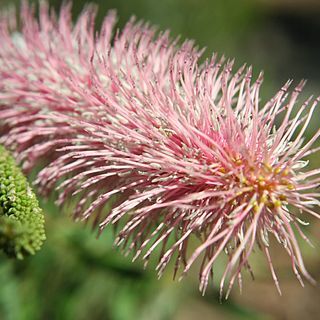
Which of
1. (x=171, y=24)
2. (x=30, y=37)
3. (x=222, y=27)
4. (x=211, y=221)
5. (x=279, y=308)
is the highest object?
(x=222, y=27)

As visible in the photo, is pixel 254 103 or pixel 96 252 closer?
pixel 254 103

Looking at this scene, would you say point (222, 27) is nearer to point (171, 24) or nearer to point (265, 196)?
point (171, 24)

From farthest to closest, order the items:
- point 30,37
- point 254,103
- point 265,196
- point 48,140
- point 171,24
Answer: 1. point 171,24
2. point 30,37
3. point 48,140
4. point 254,103
5. point 265,196

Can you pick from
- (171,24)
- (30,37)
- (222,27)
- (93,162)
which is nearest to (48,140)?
(93,162)

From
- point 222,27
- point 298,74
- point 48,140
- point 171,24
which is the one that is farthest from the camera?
point 298,74

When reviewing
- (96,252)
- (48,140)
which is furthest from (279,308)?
(48,140)

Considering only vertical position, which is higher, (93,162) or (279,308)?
(279,308)
